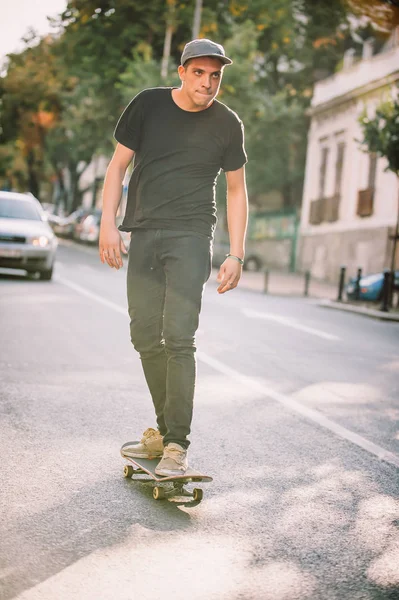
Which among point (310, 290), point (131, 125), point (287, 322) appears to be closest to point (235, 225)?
point (131, 125)

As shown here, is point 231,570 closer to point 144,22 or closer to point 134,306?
point 134,306

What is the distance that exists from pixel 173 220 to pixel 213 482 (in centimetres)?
125

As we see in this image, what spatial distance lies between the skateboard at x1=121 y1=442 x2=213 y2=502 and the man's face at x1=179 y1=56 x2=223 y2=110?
5.36 feet

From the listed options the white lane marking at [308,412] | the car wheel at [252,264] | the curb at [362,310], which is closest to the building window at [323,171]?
the car wheel at [252,264]

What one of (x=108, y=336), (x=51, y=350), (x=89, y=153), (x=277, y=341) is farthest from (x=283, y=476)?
(x=89, y=153)

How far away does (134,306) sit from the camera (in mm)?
4816

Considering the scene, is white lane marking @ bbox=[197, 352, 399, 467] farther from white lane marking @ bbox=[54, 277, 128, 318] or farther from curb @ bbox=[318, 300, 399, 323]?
curb @ bbox=[318, 300, 399, 323]

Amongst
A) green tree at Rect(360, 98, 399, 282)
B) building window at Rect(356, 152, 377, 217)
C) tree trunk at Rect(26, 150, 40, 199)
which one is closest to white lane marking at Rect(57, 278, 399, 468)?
green tree at Rect(360, 98, 399, 282)

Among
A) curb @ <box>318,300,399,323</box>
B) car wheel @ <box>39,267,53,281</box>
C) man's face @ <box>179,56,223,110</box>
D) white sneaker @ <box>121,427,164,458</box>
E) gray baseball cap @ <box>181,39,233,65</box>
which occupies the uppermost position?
gray baseball cap @ <box>181,39,233,65</box>

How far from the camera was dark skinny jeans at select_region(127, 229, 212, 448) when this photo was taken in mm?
4660

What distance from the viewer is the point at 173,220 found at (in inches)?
187

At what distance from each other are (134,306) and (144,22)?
3575cm

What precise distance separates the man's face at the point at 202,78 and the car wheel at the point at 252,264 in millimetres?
35596

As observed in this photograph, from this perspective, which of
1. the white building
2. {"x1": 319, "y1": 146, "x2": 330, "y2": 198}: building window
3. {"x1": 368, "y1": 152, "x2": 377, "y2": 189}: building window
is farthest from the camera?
{"x1": 319, "y1": 146, "x2": 330, "y2": 198}: building window
